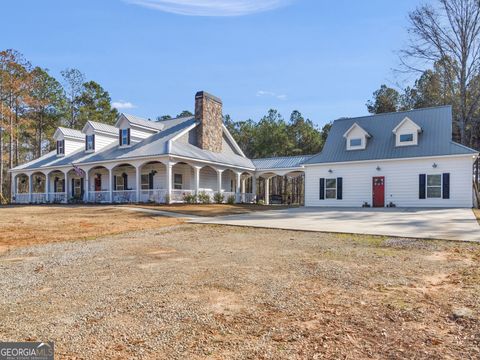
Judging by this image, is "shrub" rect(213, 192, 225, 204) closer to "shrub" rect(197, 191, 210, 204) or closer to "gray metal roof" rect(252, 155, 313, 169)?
"shrub" rect(197, 191, 210, 204)

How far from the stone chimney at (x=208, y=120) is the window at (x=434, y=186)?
1495cm

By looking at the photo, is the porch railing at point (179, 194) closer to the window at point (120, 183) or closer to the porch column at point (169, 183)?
the porch column at point (169, 183)

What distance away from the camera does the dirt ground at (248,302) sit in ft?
10.1

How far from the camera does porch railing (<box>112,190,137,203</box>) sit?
2431 centimetres

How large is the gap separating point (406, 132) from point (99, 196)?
841 inches

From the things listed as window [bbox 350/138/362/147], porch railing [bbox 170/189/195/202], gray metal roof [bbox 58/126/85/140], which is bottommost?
porch railing [bbox 170/189/195/202]

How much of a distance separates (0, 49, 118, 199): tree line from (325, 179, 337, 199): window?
1164 inches

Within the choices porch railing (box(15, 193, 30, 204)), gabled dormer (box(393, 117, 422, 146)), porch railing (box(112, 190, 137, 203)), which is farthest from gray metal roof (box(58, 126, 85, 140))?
gabled dormer (box(393, 117, 422, 146))

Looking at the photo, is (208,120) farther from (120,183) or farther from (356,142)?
(356,142)

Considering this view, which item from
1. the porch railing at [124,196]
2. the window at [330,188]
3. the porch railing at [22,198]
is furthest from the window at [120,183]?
the window at [330,188]

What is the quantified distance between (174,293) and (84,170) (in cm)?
2459

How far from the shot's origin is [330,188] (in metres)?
24.1

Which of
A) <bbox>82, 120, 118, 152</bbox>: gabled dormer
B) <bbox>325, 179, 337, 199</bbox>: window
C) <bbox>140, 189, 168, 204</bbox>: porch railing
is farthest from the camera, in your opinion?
<bbox>82, 120, 118, 152</bbox>: gabled dormer

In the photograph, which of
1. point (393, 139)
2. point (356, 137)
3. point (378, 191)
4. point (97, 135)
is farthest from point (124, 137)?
point (393, 139)
